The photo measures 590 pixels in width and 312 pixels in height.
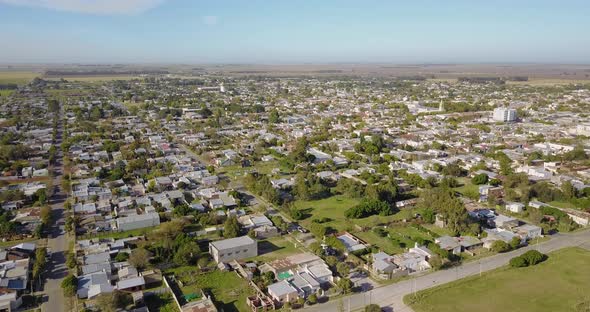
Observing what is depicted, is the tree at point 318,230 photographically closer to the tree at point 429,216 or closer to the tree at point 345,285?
the tree at point 345,285

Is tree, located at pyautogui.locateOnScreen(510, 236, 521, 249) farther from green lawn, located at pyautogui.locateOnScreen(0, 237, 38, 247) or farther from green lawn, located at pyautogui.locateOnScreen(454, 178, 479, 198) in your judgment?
green lawn, located at pyautogui.locateOnScreen(0, 237, 38, 247)

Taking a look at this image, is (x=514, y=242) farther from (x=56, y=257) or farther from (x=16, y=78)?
(x=16, y=78)

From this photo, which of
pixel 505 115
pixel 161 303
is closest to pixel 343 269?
pixel 161 303

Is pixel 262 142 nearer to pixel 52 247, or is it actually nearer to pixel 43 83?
pixel 52 247

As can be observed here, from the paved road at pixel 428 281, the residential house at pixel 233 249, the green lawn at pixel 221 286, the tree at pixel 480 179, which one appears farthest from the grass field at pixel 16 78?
the paved road at pixel 428 281

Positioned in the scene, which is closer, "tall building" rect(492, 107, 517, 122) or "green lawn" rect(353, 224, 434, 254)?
"green lawn" rect(353, 224, 434, 254)

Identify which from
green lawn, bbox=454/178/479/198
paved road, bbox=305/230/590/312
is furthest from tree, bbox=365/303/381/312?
green lawn, bbox=454/178/479/198

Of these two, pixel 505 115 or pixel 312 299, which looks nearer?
pixel 312 299
